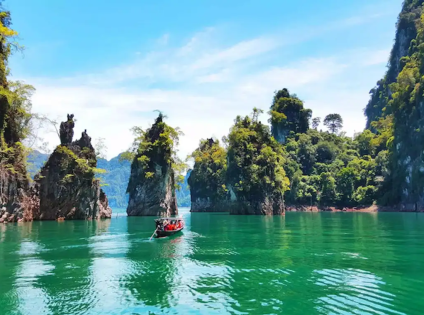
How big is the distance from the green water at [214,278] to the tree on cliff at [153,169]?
44.6 meters

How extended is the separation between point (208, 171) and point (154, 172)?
104 ft

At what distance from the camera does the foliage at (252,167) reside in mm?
71312

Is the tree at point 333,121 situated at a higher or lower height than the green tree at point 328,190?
higher

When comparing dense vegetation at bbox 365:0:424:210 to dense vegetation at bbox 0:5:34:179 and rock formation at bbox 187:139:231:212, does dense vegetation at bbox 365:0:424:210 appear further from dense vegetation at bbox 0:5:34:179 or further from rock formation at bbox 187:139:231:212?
dense vegetation at bbox 0:5:34:179

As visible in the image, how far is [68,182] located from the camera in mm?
53656

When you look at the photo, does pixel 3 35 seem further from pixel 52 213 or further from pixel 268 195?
pixel 268 195

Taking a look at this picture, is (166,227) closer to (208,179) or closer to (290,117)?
(208,179)

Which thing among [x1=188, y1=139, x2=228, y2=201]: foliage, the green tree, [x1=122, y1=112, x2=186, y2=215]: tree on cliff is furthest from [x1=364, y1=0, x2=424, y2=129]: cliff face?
[x1=122, y1=112, x2=186, y2=215]: tree on cliff

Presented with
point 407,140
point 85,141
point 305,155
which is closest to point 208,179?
point 305,155

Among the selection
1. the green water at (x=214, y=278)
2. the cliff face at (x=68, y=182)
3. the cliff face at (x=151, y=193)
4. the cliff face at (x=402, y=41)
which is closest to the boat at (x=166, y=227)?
the green water at (x=214, y=278)

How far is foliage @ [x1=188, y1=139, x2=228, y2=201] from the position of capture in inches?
3863

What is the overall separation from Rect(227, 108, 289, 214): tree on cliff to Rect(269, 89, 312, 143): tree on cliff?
46921 millimetres

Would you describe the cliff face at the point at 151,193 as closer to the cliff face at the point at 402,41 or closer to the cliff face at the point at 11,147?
the cliff face at the point at 11,147

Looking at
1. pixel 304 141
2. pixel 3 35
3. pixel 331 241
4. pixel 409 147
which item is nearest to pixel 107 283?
pixel 331 241
